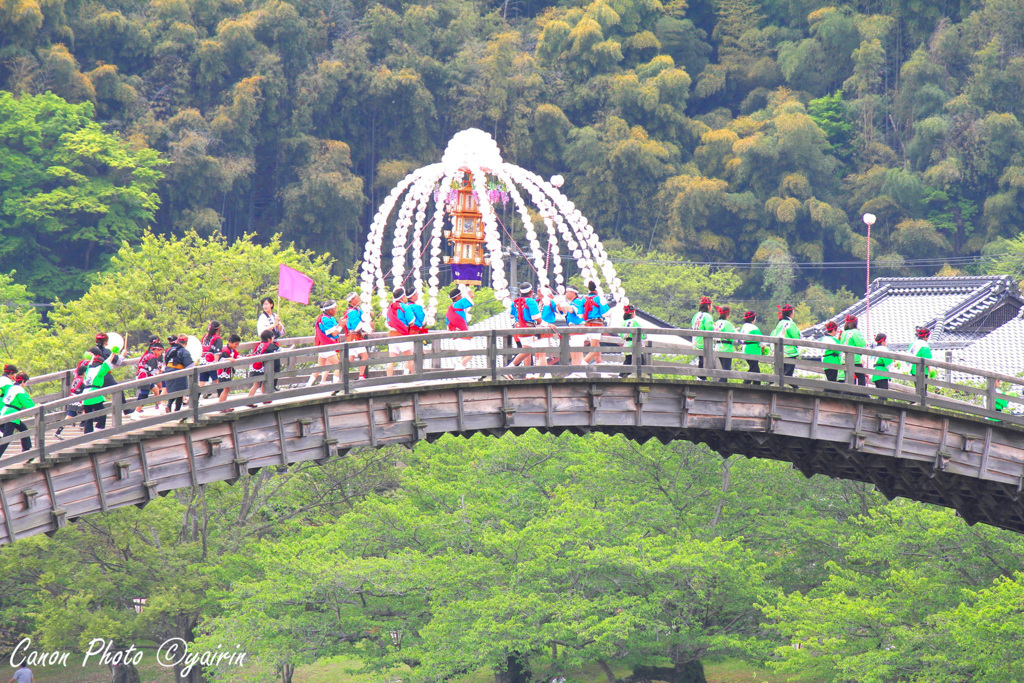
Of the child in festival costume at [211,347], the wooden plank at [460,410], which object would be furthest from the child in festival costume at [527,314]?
the child in festival costume at [211,347]

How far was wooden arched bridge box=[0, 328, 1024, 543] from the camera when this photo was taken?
1975 cm

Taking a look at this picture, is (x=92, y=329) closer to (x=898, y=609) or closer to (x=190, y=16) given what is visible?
(x=898, y=609)

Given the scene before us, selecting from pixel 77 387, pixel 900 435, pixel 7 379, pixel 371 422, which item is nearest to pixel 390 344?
pixel 371 422

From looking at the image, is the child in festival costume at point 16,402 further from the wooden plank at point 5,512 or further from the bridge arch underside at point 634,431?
the bridge arch underside at point 634,431

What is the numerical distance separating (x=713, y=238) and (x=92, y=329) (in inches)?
1592

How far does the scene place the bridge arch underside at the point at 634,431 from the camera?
19625mm

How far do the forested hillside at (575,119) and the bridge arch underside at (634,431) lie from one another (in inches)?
1862

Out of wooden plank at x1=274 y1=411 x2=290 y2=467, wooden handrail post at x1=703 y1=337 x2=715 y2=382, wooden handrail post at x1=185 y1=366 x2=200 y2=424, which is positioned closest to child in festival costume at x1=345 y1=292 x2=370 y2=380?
wooden plank at x1=274 y1=411 x2=290 y2=467

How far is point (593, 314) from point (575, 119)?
176 feet

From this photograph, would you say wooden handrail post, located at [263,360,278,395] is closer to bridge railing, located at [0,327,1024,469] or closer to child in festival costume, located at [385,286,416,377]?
bridge railing, located at [0,327,1024,469]

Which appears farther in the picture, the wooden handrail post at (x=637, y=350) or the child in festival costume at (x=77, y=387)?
the wooden handrail post at (x=637, y=350)

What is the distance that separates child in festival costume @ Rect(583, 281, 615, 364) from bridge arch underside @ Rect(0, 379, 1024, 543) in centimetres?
85

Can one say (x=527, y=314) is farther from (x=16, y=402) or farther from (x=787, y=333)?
(x=16, y=402)

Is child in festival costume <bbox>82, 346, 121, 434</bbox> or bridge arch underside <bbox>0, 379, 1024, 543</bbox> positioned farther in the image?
bridge arch underside <bbox>0, 379, 1024, 543</bbox>
